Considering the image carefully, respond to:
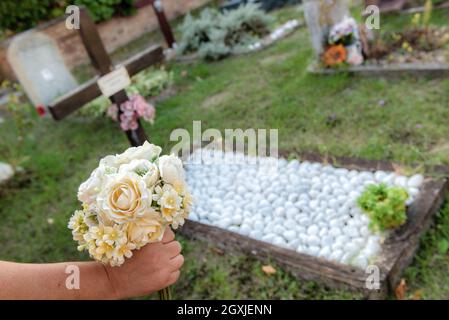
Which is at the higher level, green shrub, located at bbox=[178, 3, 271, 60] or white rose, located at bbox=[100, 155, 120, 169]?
white rose, located at bbox=[100, 155, 120, 169]

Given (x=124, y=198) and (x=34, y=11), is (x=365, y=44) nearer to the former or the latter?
(x=124, y=198)

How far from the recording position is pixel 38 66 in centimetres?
662

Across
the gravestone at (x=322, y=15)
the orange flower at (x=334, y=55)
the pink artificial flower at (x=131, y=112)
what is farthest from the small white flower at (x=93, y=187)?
the gravestone at (x=322, y=15)

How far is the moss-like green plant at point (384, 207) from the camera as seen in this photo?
→ 94.0 inches

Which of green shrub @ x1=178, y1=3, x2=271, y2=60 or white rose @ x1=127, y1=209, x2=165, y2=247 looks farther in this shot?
green shrub @ x1=178, y1=3, x2=271, y2=60

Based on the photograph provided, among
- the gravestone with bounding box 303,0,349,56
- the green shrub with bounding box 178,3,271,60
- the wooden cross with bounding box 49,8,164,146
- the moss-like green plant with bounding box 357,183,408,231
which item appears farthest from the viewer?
the green shrub with bounding box 178,3,271,60

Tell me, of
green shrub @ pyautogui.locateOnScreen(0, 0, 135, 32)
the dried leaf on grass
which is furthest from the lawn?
green shrub @ pyautogui.locateOnScreen(0, 0, 135, 32)

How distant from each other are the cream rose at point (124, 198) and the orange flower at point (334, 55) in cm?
414

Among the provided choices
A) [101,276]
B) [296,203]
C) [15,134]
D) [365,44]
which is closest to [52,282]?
[101,276]

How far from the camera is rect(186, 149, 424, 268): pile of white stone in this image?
8.50 feet

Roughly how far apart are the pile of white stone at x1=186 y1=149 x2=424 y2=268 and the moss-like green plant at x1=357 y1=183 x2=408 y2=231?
0.11 metres

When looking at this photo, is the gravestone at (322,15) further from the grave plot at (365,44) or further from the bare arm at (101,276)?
the bare arm at (101,276)

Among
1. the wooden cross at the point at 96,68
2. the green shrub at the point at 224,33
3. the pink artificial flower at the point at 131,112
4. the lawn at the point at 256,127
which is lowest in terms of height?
the lawn at the point at 256,127

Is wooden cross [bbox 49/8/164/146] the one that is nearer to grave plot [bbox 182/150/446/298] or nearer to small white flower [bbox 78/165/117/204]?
grave plot [bbox 182/150/446/298]
